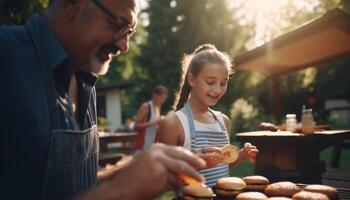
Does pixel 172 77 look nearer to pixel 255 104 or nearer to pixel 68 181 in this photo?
pixel 255 104

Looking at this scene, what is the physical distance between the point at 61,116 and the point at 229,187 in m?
1.21

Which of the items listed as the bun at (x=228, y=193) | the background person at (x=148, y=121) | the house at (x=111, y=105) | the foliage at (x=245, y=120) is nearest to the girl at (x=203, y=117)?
the bun at (x=228, y=193)

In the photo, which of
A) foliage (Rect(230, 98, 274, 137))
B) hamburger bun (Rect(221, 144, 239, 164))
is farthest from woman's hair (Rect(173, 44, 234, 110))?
foliage (Rect(230, 98, 274, 137))

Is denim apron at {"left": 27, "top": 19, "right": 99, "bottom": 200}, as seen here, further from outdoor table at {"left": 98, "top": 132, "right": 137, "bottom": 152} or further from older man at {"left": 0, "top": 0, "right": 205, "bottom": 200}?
outdoor table at {"left": 98, "top": 132, "right": 137, "bottom": 152}

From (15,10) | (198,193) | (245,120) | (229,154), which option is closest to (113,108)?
(245,120)

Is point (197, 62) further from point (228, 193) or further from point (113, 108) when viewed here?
point (113, 108)

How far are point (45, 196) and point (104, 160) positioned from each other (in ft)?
22.3

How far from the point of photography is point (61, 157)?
1658mm

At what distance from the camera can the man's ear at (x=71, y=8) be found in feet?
5.93

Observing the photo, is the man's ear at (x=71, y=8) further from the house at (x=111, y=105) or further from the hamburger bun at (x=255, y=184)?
the house at (x=111, y=105)

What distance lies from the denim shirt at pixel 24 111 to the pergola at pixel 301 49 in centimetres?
399

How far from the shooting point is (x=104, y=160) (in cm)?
821

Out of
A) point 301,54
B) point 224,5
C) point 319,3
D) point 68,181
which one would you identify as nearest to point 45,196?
point 68,181

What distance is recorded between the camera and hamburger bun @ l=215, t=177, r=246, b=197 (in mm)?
2367
